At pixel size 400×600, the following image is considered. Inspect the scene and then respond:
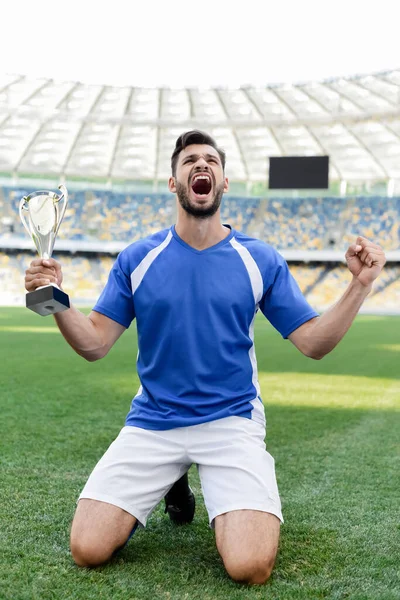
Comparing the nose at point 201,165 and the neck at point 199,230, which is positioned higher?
the nose at point 201,165

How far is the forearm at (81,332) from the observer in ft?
9.39

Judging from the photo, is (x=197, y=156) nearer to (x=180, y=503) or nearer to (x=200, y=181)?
(x=200, y=181)

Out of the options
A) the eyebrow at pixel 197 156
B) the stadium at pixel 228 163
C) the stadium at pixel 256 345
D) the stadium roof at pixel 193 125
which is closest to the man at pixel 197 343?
the eyebrow at pixel 197 156

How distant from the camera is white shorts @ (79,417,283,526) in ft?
9.17

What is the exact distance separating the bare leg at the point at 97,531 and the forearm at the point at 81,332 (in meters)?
0.59

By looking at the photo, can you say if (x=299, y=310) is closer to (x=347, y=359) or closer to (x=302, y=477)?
(x=302, y=477)

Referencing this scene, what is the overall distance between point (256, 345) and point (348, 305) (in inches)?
411

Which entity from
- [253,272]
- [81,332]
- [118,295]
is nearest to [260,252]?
[253,272]

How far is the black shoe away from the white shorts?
1.02 feet

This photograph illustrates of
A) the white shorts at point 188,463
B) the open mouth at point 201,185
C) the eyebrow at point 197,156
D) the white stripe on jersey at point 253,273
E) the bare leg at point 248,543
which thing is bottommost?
the bare leg at point 248,543

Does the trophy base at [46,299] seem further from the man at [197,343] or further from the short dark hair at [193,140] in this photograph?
the short dark hair at [193,140]

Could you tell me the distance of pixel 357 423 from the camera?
6043 mm

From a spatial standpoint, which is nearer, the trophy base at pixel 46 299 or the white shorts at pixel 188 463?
the trophy base at pixel 46 299

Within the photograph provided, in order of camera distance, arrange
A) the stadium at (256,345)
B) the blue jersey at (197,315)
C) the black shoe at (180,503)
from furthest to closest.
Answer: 1. the black shoe at (180,503)
2. the blue jersey at (197,315)
3. the stadium at (256,345)
